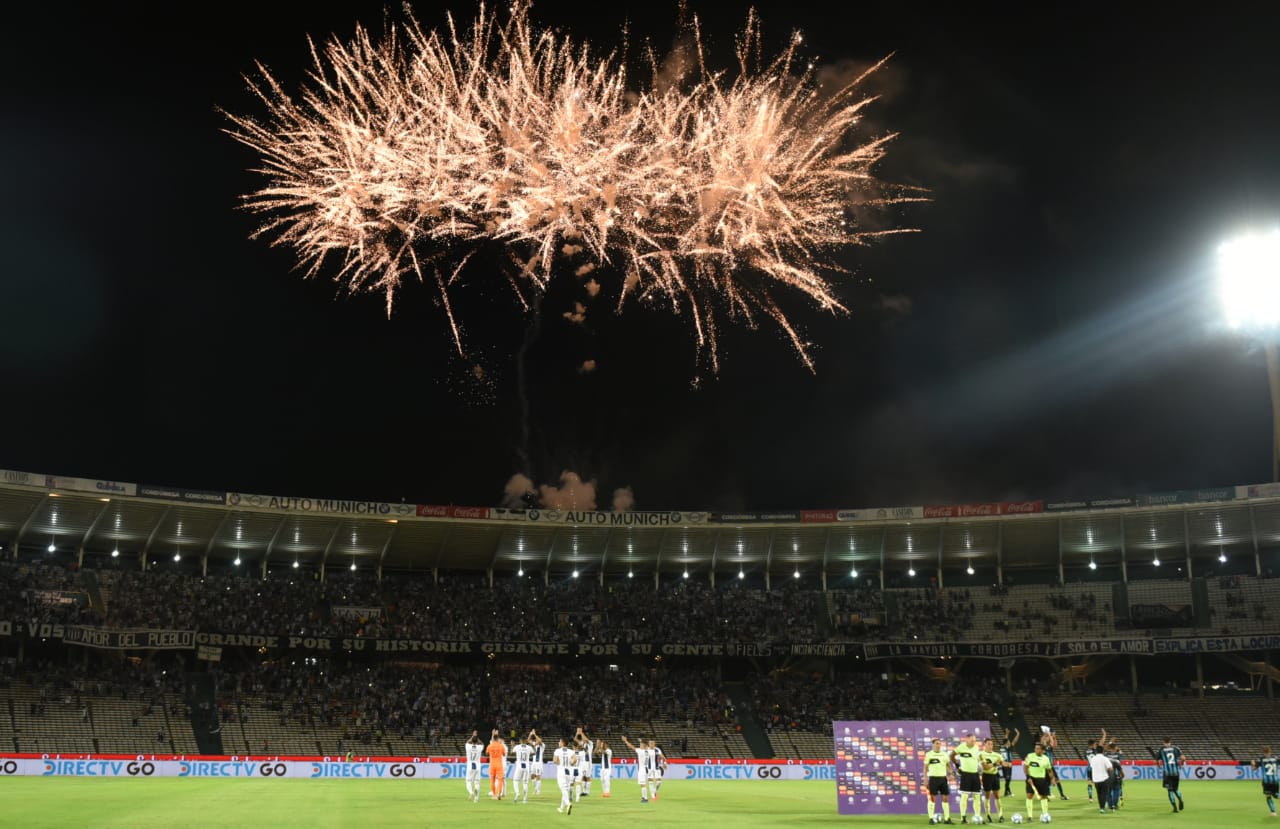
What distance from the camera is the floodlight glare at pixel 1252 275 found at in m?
51.7

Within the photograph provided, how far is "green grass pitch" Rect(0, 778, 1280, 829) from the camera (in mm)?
23109

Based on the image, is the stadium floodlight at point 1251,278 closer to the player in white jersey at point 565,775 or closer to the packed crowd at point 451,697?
the packed crowd at point 451,697

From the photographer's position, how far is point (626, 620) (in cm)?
7062

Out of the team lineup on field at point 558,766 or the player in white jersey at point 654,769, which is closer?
the team lineup on field at point 558,766

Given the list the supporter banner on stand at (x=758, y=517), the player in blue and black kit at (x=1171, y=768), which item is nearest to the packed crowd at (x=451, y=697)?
the supporter banner on stand at (x=758, y=517)

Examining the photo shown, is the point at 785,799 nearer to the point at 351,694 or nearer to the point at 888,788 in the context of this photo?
the point at 888,788

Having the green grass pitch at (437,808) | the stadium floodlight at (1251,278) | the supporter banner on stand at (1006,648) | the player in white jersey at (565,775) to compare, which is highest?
the stadium floodlight at (1251,278)

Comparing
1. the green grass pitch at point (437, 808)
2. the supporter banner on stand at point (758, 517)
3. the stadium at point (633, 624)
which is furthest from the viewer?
the supporter banner on stand at point (758, 517)

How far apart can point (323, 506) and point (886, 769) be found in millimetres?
44682

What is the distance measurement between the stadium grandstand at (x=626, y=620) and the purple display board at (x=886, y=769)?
120 feet

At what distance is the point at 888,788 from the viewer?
26.9m

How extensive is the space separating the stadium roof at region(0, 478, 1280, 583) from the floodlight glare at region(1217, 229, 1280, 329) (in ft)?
48.6

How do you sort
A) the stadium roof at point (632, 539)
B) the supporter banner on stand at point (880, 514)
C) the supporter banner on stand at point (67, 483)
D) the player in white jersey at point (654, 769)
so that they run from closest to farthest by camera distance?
the player in white jersey at point (654, 769) < the supporter banner on stand at point (67, 483) < the stadium roof at point (632, 539) < the supporter banner on stand at point (880, 514)

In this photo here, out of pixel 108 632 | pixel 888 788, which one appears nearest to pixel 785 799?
pixel 888 788
